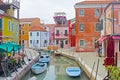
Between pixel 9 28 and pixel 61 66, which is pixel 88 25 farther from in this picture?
pixel 9 28

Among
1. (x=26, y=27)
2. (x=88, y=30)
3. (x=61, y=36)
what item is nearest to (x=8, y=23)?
(x=88, y=30)

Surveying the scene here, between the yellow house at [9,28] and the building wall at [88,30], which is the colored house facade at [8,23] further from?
the building wall at [88,30]

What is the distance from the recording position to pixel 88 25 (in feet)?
166

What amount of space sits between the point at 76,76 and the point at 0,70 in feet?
24.2

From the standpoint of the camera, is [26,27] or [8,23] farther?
[26,27]

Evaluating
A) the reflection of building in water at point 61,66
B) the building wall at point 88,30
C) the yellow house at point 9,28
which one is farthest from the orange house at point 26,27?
the yellow house at point 9,28

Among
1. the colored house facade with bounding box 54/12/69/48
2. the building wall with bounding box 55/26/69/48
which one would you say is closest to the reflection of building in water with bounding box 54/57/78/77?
the colored house facade with bounding box 54/12/69/48

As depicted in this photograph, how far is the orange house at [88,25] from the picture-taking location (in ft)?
Answer: 166

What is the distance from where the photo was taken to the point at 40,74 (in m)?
27.6

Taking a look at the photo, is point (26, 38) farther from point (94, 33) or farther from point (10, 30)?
point (10, 30)

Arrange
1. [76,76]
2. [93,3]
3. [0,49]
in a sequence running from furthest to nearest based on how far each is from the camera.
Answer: [93,3]
[76,76]
[0,49]

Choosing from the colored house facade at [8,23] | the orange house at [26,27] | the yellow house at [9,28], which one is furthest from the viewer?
the orange house at [26,27]

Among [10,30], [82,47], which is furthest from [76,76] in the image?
[82,47]

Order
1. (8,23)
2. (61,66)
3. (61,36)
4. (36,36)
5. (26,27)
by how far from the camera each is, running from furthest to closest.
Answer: (26,27) → (36,36) → (61,36) → (61,66) → (8,23)
